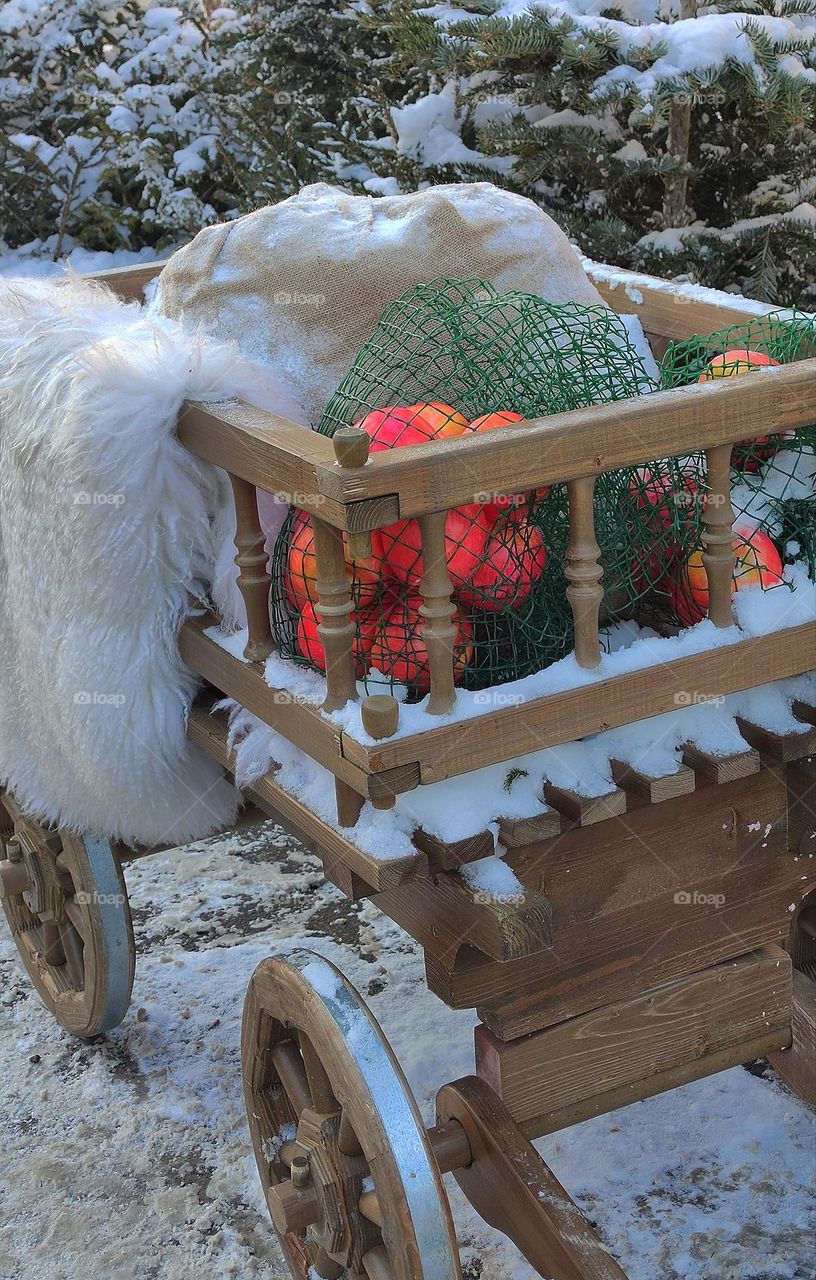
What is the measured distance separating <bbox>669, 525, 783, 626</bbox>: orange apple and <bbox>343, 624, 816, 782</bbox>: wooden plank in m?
0.09

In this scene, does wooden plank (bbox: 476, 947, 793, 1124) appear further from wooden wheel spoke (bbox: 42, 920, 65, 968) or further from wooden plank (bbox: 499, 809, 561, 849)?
wooden wheel spoke (bbox: 42, 920, 65, 968)

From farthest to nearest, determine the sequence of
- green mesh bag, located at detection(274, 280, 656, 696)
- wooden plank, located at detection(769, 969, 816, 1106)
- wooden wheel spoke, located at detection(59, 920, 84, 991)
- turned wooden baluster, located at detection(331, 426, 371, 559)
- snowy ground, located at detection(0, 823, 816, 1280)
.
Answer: wooden wheel spoke, located at detection(59, 920, 84, 991) < snowy ground, located at detection(0, 823, 816, 1280) < wooden plank, located at detection(769, 969, 816, 1106) < green mesh bag, located at detection(274, 280, 656, 696) < turned wooden baluster, located at detection(331, 426, 371, 559)

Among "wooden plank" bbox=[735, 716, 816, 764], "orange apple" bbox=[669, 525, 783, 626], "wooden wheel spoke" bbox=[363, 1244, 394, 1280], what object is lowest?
"wooden wheel spoke" bbox=[363, 1244, 394, 1280]

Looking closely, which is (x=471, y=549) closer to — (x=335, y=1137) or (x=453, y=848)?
(x=453, y=848)

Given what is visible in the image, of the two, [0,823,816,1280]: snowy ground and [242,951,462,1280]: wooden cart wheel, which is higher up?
[242,951,462,1280]: wooden cart wheel

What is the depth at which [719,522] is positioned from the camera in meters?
1.29

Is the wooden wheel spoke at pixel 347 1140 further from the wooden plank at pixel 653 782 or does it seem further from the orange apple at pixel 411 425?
the orange apple at pixel 411 425

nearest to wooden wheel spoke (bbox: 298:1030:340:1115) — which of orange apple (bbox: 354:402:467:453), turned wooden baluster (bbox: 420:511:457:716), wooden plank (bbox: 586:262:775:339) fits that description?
turned wooden baluster (bbox: 420:511:457:716)

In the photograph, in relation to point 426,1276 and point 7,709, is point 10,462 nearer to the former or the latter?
point 7,709

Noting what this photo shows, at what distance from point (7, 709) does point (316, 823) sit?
2.45 ft

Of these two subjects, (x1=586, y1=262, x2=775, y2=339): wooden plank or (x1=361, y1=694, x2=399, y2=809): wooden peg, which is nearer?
(x1=361, y1=694, x2=399, y2=809): wooden peg

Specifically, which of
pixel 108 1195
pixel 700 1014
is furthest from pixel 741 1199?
pixel 108 1195

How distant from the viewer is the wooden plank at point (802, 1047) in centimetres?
171

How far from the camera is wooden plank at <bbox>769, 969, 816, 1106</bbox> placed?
1.71 metres
